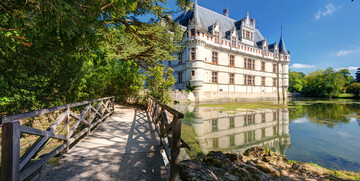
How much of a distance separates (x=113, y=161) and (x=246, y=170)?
295cm

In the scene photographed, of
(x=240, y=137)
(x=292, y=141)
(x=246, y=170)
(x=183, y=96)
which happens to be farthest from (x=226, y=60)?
(x=246, y=170)

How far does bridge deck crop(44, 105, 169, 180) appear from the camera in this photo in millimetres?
2418

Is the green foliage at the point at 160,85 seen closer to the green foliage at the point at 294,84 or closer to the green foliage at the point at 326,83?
the green foliage at the point at 326,83

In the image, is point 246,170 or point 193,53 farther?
point 193,53

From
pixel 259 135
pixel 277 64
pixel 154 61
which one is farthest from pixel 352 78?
pixel 154 61

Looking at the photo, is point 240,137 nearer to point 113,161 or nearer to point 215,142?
point 215,142

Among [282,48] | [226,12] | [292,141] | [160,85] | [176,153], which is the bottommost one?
[292,141]

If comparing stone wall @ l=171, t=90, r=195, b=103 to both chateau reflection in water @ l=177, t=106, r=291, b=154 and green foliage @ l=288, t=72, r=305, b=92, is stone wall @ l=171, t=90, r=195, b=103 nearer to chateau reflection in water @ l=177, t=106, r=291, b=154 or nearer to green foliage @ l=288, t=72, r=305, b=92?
chateau reflection in water @ l=177, t=106, r=291, b=154

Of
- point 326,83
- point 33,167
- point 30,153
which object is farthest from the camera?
point 326,83

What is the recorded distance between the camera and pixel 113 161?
9.32ft

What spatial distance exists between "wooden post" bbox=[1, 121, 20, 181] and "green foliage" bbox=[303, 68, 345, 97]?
58.6 m

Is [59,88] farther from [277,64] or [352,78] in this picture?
[352,78]

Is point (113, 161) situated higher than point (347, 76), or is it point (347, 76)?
point (347, 76)

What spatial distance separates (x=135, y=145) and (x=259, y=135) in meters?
7.01
